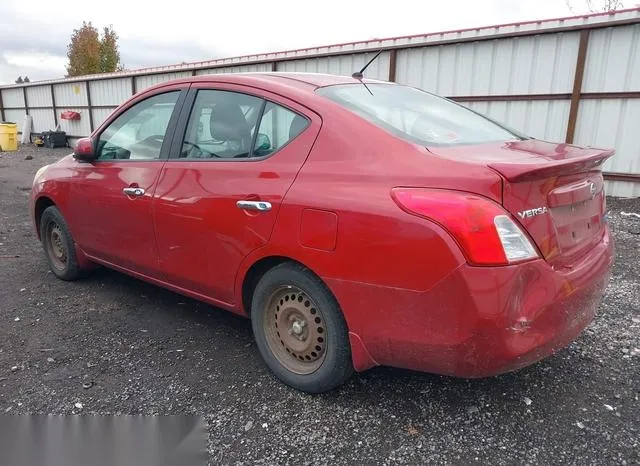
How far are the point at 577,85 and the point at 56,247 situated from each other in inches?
323

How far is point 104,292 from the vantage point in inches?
164

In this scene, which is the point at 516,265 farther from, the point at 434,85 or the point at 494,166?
the point at 434,85

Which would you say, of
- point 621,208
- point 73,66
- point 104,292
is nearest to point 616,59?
point 621,208

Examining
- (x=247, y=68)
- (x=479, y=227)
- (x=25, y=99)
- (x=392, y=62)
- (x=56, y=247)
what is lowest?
(x=56, y=247)

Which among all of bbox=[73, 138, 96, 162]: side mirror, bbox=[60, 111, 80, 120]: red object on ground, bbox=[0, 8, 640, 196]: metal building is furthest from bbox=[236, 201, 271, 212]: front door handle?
bbox=[60, 111, 80, 120]: red object on ground

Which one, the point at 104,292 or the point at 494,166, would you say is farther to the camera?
the point at 104,292

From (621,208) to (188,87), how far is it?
700 cm

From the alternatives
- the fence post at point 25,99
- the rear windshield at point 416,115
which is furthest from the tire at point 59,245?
the fence post at point 25,99

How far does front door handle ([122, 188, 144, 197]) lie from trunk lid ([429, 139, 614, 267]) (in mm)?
1996

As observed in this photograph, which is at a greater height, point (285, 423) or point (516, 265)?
point (516, 265)

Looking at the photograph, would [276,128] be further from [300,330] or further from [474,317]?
[474,317]

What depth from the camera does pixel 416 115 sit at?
278 centimetres

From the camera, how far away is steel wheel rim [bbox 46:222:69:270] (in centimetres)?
435

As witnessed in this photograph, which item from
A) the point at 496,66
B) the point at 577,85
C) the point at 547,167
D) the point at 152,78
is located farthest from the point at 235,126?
the point at 152,78
